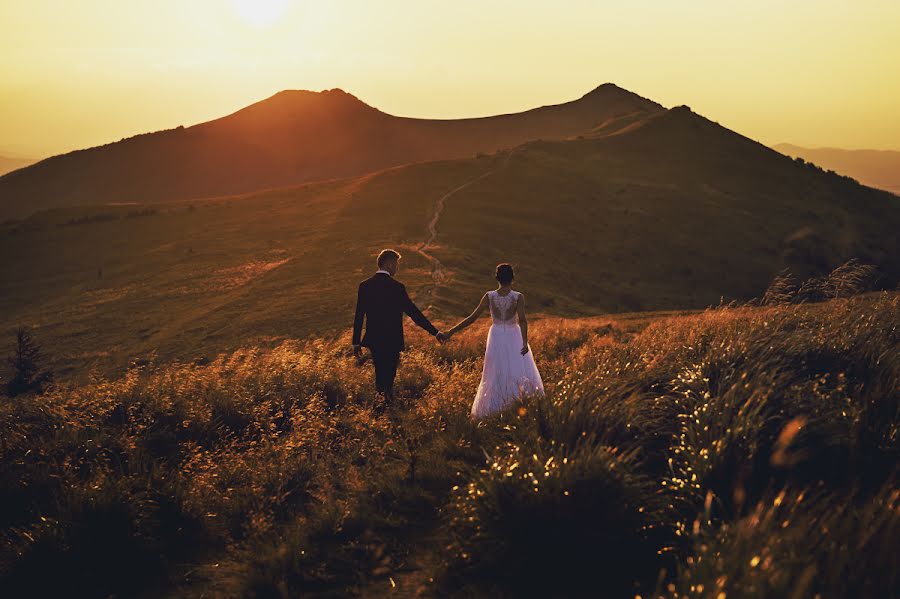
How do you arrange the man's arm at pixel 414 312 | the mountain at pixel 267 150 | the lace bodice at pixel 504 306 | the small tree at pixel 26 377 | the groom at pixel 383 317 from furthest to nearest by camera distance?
the mountain at pixel 267 150
the small tree at pixel 26 377
the man's arm at pixel 414 312
the groom at pixel 383 317
the lace bodice at pixel 504 306

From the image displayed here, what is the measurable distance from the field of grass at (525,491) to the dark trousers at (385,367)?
6.03 ft

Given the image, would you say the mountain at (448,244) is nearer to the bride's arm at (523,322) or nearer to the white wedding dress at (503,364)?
the white wedding dress at (503,364)

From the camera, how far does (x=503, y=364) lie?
912 cm

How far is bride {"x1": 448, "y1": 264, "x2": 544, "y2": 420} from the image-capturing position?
863 centimetres

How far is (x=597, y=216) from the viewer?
210ft

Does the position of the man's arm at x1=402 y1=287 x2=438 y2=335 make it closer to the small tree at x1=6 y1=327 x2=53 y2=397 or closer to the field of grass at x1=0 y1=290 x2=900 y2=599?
the field of grass at x1=0 y1=290 x2=900 y2=599

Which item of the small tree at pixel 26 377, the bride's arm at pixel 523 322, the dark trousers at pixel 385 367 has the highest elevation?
the bride's arm at pixel 523 322

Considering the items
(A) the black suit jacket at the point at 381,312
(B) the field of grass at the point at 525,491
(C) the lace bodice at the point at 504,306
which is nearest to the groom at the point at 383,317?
(A) the black suit jacket at the point at 381,312

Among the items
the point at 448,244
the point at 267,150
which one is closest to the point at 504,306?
the point at 448,244

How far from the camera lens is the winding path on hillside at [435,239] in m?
33.7

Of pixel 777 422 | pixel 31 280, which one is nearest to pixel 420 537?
pixel 777 422

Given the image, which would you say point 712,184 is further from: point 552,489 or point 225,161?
point 225,161

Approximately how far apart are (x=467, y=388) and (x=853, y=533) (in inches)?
242

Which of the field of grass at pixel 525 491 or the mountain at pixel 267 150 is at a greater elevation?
Result: the mountain at pixel 267 150
